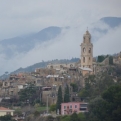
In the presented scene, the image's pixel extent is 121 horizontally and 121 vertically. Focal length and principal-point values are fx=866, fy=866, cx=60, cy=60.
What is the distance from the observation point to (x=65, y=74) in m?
83.5

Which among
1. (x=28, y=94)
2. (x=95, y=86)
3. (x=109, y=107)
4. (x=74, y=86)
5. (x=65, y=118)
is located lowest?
(x=65, y=118)

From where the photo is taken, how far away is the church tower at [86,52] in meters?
87.7

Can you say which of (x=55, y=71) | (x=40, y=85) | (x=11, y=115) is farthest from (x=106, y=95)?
(x=55, y=71)

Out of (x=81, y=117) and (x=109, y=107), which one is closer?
(x=109, y=107)

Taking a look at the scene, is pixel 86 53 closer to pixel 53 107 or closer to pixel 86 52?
pixel 86 52

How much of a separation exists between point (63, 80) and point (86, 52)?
899cm

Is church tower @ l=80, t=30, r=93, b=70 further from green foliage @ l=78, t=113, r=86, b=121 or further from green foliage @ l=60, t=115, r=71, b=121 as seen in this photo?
green foliage @ l=78, t=113, r=86, b=121

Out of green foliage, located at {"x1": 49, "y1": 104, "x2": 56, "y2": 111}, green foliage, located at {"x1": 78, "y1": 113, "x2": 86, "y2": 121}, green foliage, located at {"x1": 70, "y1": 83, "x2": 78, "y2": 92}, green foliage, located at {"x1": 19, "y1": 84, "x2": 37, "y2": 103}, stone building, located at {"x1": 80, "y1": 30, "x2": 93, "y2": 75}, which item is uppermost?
stone building, located at {"x1": 80, "y1": 30, "x2": 93, "y2": 75}

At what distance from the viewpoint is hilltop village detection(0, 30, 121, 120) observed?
73.0 m

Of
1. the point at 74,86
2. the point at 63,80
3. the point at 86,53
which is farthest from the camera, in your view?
the point at 86,53

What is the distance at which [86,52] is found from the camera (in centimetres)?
8844

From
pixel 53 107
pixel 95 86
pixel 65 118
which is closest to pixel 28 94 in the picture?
pixel 53 107

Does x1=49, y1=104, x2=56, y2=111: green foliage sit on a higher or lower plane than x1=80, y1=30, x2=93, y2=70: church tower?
lower

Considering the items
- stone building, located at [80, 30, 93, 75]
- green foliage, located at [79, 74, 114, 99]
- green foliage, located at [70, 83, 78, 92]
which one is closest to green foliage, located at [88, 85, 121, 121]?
green foliage, located at [79, 74, 114, 99]
